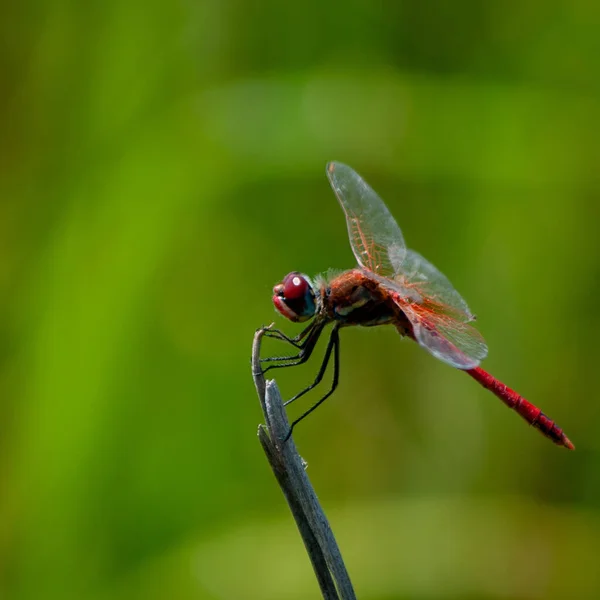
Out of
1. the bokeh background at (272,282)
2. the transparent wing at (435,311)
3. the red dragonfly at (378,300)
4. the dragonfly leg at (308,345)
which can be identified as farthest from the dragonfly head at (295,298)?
the bokeh background at (272,282)

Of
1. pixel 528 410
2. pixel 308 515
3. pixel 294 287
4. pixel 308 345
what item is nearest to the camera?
pixel 308 515

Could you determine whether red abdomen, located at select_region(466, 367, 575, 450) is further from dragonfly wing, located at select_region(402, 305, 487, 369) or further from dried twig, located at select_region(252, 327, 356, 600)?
dried twig, located at select_region(252, 327, 356, 600)

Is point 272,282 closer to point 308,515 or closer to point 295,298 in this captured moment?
point 295,298

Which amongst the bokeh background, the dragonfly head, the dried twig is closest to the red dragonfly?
the dragonfly head

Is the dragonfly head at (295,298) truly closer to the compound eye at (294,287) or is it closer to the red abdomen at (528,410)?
the compound eye at (294,287)

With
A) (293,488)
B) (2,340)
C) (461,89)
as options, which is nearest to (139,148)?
(2,340)

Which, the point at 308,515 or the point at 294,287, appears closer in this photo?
the point at 308,515

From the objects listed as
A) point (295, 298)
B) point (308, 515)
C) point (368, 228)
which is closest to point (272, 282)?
point (368, 228)

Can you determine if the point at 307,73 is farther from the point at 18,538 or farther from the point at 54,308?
the point at 18,538
